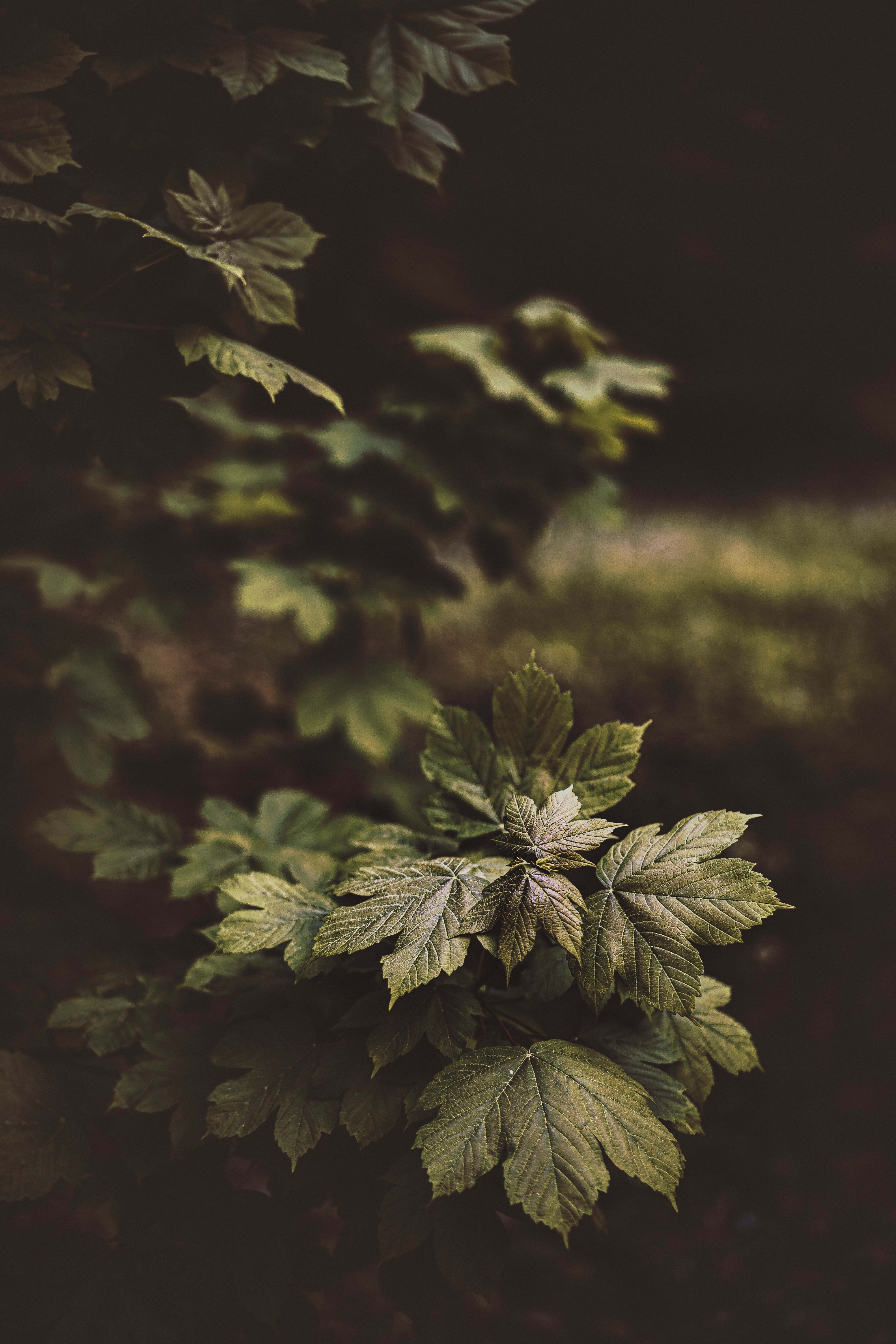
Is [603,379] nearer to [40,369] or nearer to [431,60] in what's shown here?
[431,60]

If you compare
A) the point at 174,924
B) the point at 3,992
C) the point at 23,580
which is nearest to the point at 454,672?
the point at 174,924

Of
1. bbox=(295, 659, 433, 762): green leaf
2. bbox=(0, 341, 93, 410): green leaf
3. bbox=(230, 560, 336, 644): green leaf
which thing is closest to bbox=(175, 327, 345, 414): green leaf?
bbox=(0, 341, 93, 410): green leaf

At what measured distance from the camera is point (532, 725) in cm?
101

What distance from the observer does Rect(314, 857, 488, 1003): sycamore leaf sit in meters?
0.78

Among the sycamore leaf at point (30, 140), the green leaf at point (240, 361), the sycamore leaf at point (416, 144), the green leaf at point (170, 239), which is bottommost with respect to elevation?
the green leaf at point (240, 361)

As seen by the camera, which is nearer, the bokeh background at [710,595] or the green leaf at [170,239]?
the green leaf at [170,239]

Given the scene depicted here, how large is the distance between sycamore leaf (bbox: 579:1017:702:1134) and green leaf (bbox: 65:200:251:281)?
3.22 feet

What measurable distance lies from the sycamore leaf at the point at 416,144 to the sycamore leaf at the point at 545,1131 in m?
1.24

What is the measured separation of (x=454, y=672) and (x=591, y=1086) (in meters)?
2.95

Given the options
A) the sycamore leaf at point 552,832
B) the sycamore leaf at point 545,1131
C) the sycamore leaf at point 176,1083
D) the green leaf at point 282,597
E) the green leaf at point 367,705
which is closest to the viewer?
the sycamore leaf at point 545,1131

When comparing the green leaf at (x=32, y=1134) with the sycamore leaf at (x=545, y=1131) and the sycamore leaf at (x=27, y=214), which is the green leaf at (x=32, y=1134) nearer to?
the sycamore leaf at (x=545, y=1131)

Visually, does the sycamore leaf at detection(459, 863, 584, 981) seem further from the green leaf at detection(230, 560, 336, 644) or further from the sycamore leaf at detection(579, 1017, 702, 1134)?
the green leaf at detection(230, 560, 336, 644)

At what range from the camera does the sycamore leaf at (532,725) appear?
993 millimetres

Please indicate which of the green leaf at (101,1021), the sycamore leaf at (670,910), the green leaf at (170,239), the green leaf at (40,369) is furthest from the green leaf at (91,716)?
the sycamore leaf at (670,910)
